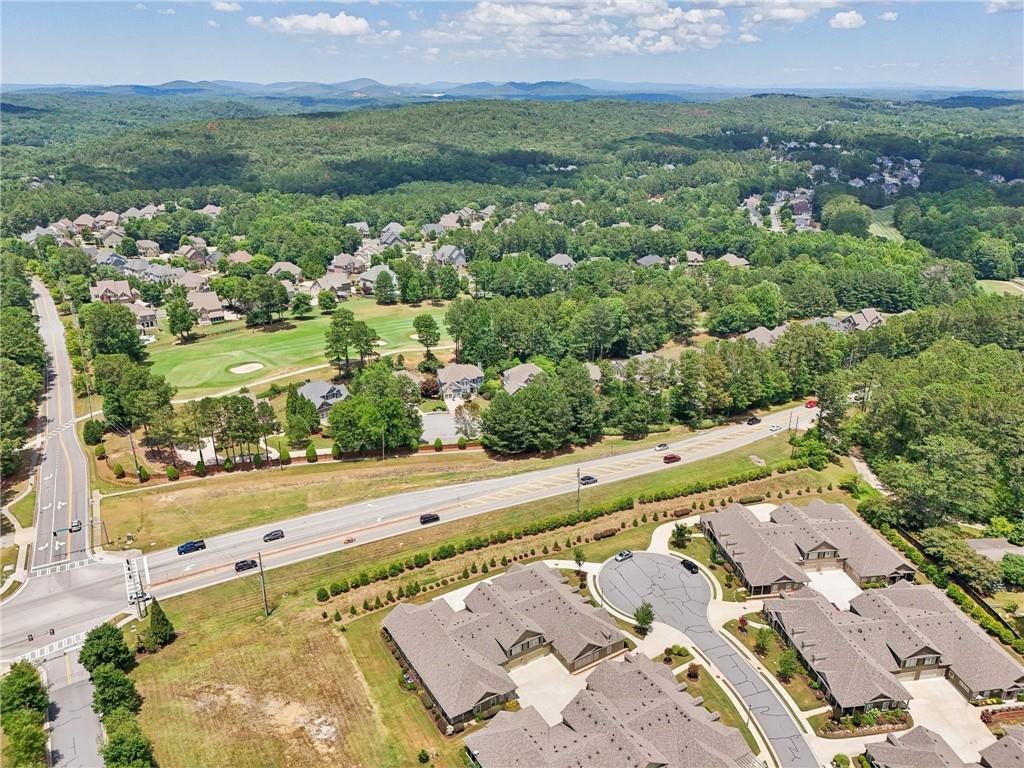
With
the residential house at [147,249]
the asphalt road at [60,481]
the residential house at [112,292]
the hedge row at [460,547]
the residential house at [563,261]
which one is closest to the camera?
the hedge row at [460,547]

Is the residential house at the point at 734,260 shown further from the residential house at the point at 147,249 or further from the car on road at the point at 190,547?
the residential house at the point at 147,249

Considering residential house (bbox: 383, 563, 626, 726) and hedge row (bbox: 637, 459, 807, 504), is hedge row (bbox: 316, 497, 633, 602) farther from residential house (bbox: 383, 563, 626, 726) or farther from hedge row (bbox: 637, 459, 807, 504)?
residential house (bbox: 383, 563, 626, 726)

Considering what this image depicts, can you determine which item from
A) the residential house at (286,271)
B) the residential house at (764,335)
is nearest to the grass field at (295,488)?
the residential house at (764,335)

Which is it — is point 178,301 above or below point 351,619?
above

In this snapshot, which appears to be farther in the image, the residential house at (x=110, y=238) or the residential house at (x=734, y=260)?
the residential house at (x=110, y=238)

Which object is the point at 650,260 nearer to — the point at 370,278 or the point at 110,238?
the point at 370,278

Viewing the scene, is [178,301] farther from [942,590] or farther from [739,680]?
[942,590]

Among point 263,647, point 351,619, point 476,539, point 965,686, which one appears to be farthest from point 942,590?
point 263,647
